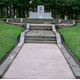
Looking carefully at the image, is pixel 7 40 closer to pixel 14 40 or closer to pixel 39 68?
pixel 14 40

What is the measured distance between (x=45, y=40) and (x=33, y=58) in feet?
12.8

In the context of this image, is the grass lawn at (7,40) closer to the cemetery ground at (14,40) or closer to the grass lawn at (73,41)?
the cemetery ground at (14,40)

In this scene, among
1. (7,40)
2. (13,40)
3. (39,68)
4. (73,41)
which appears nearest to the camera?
(39,68)

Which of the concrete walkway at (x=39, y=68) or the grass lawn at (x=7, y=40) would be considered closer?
the concrete walkway at (x=39, y=68)

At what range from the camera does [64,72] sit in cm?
441

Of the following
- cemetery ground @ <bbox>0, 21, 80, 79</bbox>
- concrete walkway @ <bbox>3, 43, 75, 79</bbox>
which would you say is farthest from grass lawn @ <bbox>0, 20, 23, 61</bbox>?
concrete walkway @ <bbox>3, 43, 75, 79</bbox>

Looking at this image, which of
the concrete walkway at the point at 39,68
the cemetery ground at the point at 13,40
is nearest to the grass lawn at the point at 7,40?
the cemetery ground at the point at 13,40

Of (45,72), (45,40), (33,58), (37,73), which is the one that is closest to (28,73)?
(37,73)

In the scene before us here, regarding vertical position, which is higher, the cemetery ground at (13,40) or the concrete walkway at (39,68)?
the cemetery ground at (13,40)

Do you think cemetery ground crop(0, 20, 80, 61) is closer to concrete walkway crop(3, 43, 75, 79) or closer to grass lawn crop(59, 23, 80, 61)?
grass lawn crop(59, 23, 80, 61)

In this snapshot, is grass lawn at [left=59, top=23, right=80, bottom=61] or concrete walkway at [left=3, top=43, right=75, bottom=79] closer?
concrete walkway at [left=3, top=43, right=75, bottom=79]

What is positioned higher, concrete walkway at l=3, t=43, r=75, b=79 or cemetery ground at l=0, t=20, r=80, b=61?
cemetery ground at l=0, t=20, r=80, b=61

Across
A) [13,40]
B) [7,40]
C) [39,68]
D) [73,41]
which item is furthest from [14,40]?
[39,68]

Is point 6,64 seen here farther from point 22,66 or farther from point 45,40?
point 45,40
